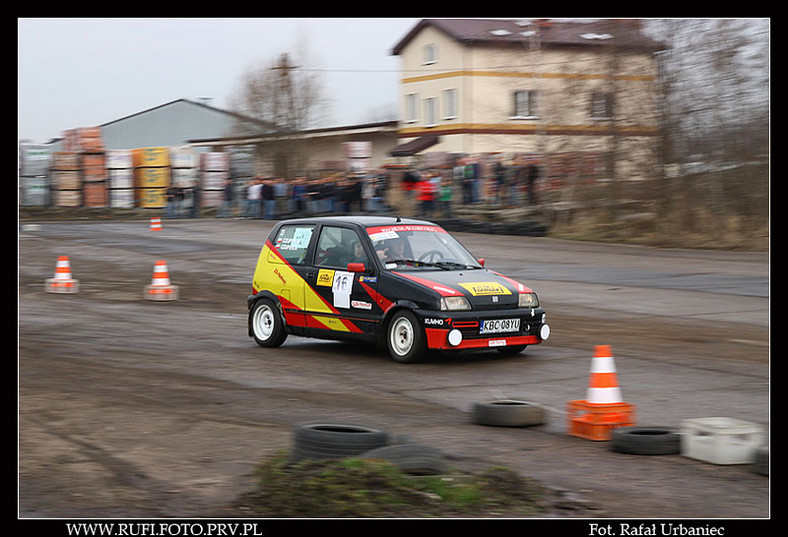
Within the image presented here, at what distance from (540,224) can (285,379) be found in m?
20.9

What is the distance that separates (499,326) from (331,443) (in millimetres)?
5005

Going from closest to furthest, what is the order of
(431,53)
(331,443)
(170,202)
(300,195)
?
(331,443) < (300,195) < (170,202) < (431,53)

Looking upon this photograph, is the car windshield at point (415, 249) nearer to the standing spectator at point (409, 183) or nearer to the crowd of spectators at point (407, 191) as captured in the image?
the crowd of spectators at point (407, 191)

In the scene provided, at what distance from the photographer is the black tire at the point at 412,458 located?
610 cm

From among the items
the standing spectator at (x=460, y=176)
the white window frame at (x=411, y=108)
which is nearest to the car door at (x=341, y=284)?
the standing spectator at (x=460, y=176)

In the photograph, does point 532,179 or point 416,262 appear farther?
point 532,179

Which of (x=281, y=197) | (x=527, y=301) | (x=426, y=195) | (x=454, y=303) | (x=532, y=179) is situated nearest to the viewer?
(x=454, y=303)

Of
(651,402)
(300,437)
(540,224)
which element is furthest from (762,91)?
(300,437)

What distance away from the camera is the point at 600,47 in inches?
1099

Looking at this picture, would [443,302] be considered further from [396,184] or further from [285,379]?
[396,184]

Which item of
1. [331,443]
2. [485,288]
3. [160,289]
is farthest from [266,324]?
[160,289]

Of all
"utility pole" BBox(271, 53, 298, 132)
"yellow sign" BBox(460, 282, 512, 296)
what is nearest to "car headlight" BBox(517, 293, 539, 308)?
"yellow sign" BBox(460, 282, 512, 296)

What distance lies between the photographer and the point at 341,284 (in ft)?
39.1

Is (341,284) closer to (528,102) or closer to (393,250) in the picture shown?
(393,250)
